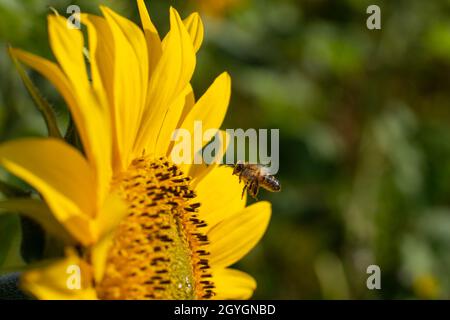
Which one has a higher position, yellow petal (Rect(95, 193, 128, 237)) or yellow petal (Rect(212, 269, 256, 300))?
yellow petal (Rect(212, 269, 256, 300))

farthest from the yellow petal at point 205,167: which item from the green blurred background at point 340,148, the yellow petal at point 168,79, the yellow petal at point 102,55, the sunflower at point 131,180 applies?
the green blurred background at point 340,148

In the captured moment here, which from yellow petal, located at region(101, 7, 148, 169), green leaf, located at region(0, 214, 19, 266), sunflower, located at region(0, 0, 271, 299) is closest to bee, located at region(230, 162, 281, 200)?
sunflower, located at region(0, 0, 271, 299)

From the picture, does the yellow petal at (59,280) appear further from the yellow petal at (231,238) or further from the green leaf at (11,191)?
the yellow petal at (231,238)

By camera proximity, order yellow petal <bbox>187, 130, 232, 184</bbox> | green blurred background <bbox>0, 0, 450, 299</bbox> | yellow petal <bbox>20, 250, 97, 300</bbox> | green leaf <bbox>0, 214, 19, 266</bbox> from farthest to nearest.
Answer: green blurred background <bbox>0, 0, 450, 299</bbox>, yellow petal <bbox>187, 130, 232, 184</bbox>, green leaf <bbox>0, 214, 19, 266</bbox>, yellow petal <bbox>20, 250, 97, 300</bbox>

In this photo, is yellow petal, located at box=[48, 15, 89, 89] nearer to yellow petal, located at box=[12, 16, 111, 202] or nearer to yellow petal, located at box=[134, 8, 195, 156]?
yellow petal, located at box=[12, 16, 111, 202]

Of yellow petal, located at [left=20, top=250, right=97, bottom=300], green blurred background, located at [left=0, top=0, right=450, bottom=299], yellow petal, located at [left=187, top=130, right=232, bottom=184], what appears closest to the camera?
yellow petal, located at [left=20, top=250, right=97, bottom=300]
